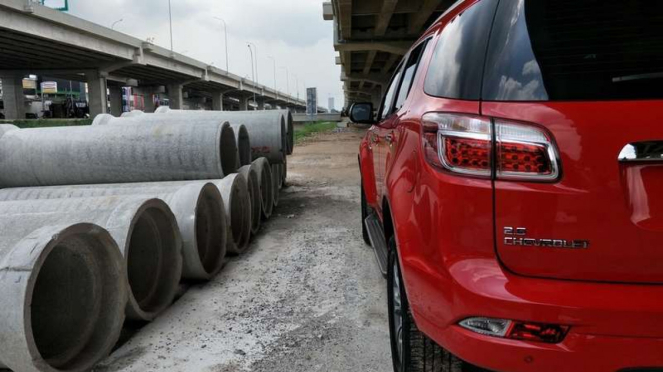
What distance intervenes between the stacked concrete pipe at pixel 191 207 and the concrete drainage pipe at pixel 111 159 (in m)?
0.26

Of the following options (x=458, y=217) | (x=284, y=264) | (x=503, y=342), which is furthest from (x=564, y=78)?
(x=284, y=264)

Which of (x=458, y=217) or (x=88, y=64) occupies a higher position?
(x=88, y=64)

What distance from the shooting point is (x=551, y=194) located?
1.64 meters

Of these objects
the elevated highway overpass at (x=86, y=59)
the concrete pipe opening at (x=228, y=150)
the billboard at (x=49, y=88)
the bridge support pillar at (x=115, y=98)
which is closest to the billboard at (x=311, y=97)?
the elevated highway overpass at (x=86, y=59)

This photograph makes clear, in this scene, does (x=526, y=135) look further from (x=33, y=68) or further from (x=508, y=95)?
(x=33, y=68)

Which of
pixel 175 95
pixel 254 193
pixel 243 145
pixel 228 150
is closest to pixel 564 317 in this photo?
pixel 254 193

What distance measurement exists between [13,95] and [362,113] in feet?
161

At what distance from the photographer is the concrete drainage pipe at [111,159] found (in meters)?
6.09

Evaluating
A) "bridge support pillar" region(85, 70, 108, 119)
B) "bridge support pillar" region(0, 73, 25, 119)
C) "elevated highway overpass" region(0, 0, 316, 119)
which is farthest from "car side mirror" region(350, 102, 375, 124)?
"bridge support pillar" region(0, 73, 25, 119)

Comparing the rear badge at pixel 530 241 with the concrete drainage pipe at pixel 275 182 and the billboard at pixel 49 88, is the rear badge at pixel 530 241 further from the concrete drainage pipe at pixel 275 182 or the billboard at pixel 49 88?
the billboard at pixel 49 88

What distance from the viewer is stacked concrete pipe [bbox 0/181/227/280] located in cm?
452

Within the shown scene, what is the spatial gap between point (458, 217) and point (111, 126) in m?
5.95

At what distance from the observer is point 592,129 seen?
1.62 meters

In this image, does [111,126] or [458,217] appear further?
[111,126]
